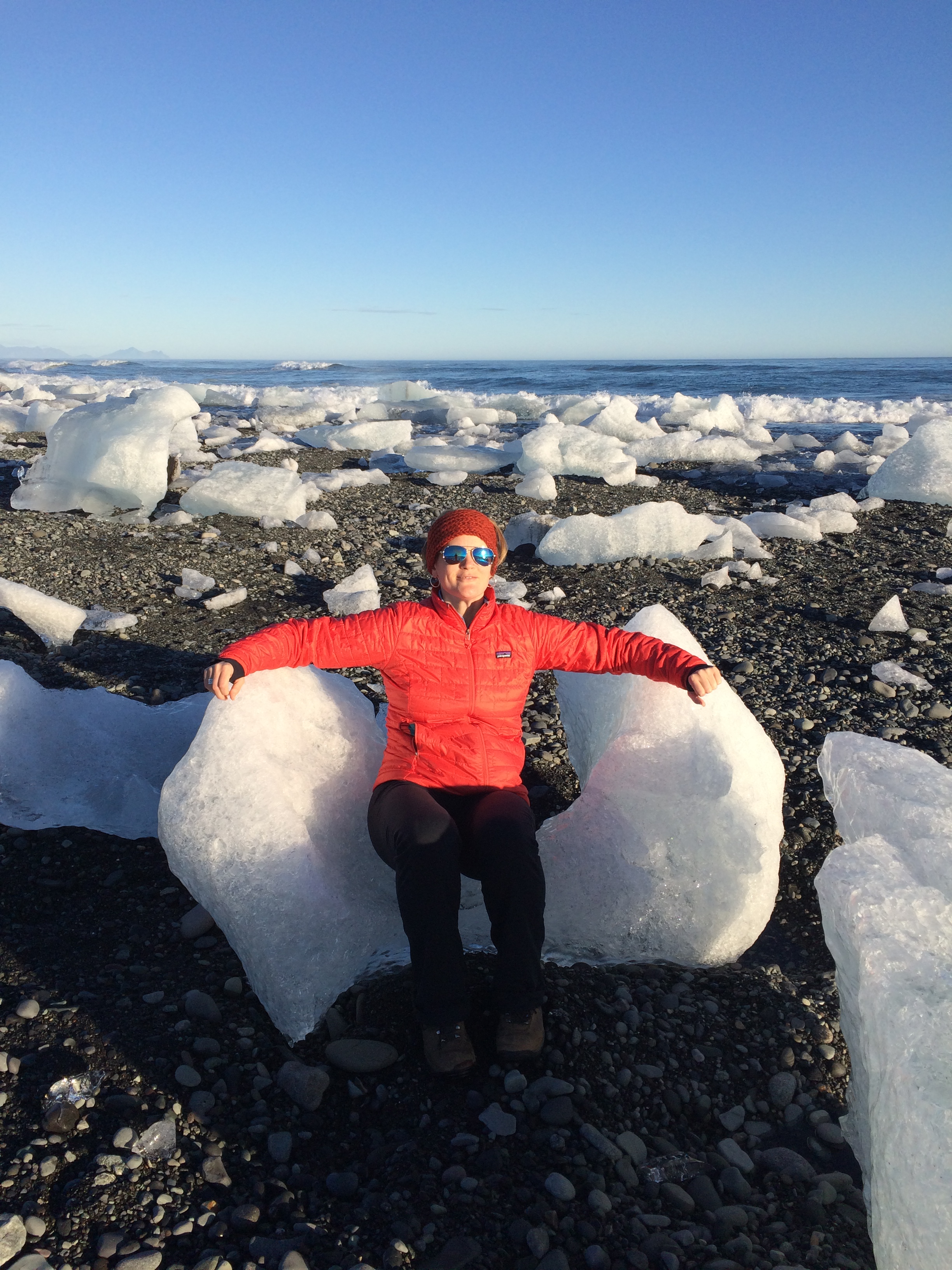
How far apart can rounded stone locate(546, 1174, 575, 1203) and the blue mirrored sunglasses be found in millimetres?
1638

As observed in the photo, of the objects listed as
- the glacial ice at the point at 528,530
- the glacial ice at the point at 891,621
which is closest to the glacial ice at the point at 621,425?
the glacial ice at the point at 528,530

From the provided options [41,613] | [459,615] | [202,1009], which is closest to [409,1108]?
[202,1009]

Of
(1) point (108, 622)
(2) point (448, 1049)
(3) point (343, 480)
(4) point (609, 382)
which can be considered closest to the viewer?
(2) point (448, 1049)

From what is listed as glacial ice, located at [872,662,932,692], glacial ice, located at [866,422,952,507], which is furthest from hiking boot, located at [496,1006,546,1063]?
glacial ice, located at [866,422,952,507]

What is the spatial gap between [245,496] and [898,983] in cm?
602

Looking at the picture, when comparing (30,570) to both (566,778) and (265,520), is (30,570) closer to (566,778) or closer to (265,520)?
(265,520)

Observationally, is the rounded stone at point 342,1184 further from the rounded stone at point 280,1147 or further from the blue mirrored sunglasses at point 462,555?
the blue mirrored sunglasses at point 462,555

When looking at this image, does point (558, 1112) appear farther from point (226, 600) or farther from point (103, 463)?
point (103, 463)

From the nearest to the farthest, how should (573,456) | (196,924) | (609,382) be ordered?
1. (196,924)
2. (573,456)
3. (609,382)

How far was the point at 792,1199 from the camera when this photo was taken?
1778mm

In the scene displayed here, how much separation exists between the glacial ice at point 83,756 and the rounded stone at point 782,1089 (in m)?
2.06

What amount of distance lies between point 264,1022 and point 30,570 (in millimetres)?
4279

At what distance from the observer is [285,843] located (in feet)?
7.76

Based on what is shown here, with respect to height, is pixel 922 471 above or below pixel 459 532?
below
